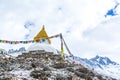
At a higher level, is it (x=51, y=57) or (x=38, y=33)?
(x=38, y=33)

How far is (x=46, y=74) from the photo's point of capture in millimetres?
43094

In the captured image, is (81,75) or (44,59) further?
(44,59)

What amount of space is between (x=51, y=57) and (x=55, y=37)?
6.83 metres

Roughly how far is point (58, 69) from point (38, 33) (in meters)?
22.8

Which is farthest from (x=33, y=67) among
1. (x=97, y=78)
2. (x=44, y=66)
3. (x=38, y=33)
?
(x=38, y=33)

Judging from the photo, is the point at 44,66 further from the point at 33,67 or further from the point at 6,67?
the point at 6,67

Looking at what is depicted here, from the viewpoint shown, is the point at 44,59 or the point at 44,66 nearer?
the point at 44,66

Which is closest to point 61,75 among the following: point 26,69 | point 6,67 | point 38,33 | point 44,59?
point 26,69

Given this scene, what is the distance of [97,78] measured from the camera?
4731 cm

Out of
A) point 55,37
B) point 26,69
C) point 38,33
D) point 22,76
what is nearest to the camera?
point 22,76

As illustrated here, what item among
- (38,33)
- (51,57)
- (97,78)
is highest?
(38,33)

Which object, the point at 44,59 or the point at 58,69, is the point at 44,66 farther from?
the point at 44,59

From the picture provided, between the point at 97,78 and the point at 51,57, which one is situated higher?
the point at 51,57

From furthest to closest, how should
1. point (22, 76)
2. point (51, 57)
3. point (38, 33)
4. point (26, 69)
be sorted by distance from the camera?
point (38, 33) < point (51, 57) < point (26, 69) < point (22, 76)
